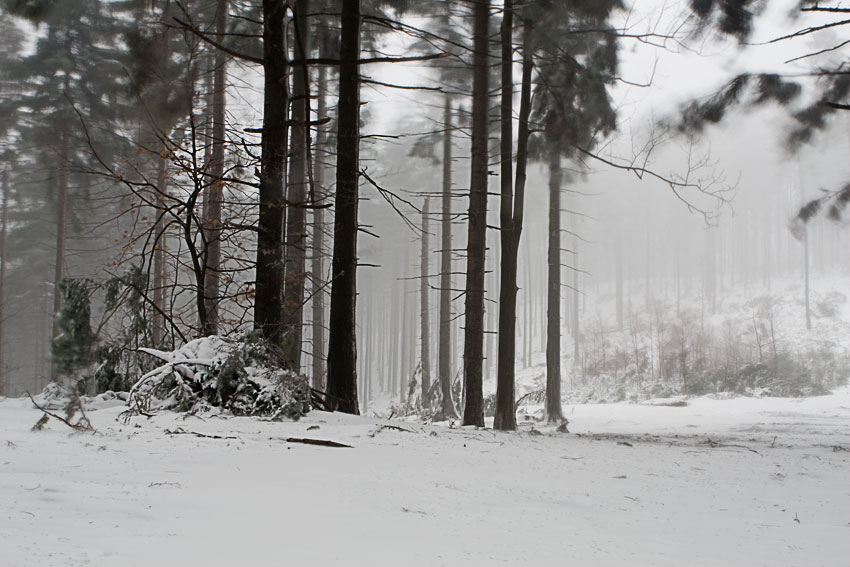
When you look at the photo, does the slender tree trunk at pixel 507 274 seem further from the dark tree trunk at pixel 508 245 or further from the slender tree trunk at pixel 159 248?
the slender tree trunk at pixel 159 248

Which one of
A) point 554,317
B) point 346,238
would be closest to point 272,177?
point 346,238

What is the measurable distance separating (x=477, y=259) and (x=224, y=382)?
17.7ft

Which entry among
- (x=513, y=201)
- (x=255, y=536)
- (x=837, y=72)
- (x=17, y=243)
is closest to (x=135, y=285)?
(x=255, y=536)

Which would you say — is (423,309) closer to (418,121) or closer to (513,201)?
(418,121)

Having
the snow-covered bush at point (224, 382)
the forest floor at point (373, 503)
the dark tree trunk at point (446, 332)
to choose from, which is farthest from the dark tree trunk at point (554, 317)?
the forest floor at point (373, 503)

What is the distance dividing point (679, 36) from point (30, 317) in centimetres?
3288

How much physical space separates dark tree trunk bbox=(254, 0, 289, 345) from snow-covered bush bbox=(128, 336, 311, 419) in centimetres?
62

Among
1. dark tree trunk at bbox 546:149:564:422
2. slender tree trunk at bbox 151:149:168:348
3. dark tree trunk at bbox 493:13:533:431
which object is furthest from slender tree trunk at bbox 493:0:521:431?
slender tree trunk at bbox 151:149:168:348

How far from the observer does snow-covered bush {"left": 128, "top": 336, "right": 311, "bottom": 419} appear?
4367 millimetres

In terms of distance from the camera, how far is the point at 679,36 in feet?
21.9

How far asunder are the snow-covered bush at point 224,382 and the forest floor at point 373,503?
66 centimetres

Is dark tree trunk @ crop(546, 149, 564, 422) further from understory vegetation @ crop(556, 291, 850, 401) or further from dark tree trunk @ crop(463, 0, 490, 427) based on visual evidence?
understory vegetation @ crop(556, 291, 850, 401)

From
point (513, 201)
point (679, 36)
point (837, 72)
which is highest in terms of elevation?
point (679, 36)

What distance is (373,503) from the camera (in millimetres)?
2025
